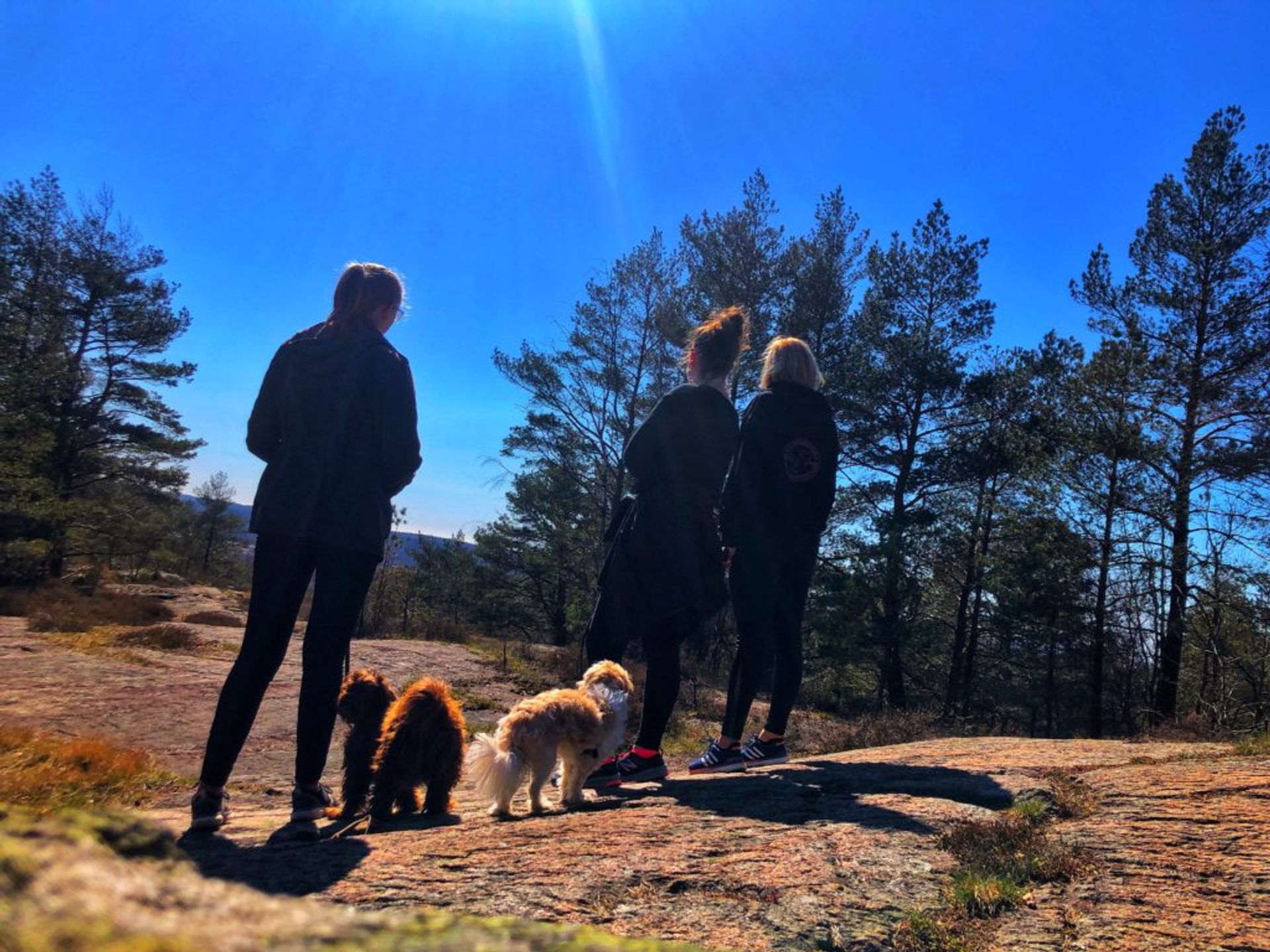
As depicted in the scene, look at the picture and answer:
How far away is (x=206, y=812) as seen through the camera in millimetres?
2689

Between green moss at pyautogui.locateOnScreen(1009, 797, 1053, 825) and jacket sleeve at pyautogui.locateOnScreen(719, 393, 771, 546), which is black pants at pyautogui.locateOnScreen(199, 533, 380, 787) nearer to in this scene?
jacket sleeve at pyautogui.locateOnScreen(719, 393, 771, 546)

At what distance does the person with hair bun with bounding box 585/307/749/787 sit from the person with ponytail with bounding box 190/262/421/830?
1223 millimetres

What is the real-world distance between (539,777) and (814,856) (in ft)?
5.08


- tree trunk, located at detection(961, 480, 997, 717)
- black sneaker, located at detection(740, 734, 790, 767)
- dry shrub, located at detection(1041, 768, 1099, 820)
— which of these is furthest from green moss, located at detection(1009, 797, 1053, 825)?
tree trunk, located at detection(961, 480, 997, 717)

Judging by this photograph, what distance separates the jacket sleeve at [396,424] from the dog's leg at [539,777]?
1408 millimetres

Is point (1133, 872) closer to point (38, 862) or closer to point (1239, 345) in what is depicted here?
point (38, 862)

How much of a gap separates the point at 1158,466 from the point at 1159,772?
547 inches

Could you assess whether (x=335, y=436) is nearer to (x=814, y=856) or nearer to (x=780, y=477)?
(x=780, y=477)

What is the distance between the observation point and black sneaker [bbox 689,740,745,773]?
3902mm

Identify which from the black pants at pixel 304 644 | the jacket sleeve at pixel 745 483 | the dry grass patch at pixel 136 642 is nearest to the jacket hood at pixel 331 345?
the black pants at pixel 304 644

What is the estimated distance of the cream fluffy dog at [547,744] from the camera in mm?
3264

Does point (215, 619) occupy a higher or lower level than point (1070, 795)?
lower

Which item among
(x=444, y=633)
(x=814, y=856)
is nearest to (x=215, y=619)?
(x=444, y=633)

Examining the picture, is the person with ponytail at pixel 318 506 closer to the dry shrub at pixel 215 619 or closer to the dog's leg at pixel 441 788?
the dog's leg at pixel 441 788
